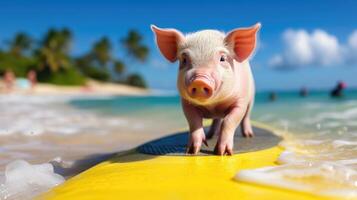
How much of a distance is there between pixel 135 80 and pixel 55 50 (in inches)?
742

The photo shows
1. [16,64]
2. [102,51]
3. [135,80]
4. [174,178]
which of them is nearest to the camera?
[174,178]

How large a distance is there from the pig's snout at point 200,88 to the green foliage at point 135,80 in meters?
66.4

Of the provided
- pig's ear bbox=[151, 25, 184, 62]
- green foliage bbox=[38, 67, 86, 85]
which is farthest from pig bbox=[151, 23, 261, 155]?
green foliage bbox=[38, 67, 86, 85]

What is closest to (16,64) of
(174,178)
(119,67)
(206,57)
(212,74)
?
(119,67)

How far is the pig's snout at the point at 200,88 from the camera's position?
3021 mm

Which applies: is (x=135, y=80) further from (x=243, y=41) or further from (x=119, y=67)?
(x=243, y=41)

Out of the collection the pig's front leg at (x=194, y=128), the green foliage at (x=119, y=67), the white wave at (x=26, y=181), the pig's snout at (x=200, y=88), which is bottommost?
the white wave at (x=26, y=181)

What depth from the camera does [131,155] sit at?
12.7 feet

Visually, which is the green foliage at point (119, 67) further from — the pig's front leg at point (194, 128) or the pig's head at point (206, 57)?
the pig's front leg at point (194, 128)

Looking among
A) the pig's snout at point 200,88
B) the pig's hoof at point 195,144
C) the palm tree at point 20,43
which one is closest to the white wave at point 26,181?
the pig's hoof at point 195,144

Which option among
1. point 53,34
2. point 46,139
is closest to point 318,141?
point 46,139

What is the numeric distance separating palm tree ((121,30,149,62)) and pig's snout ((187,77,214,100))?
2425 inches

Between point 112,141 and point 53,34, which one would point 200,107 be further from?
point 53,34

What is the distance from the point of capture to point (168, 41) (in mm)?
3770
